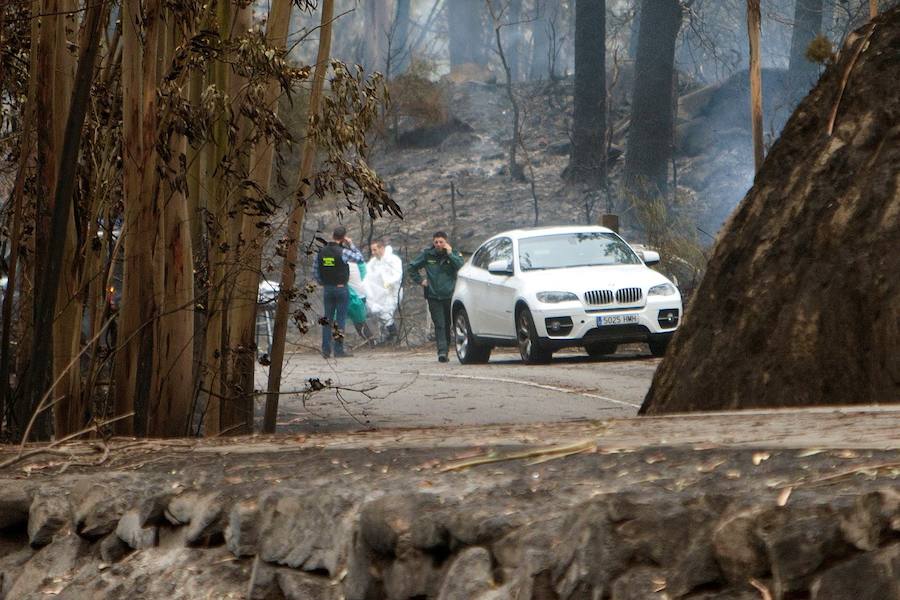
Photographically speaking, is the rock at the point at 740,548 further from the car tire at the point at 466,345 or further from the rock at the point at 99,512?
the car tire at the point at 466,345

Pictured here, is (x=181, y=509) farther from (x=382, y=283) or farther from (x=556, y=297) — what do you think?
(x=382, y=283)

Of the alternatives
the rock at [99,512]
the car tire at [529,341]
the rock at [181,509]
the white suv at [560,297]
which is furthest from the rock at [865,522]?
the car tire at [529,341]

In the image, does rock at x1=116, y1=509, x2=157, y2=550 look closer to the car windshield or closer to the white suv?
the white suv

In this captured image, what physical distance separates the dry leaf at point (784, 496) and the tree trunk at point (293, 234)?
556cm

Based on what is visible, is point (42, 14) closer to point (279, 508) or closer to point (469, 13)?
point (279, 508)

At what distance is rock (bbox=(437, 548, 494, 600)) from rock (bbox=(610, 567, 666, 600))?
0.51 meters

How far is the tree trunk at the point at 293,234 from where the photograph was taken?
9.15 meters

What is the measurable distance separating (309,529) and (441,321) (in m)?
18.2

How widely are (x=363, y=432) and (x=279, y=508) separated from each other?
2.43m

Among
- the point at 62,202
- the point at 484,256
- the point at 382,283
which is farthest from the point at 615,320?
the point at 62,202

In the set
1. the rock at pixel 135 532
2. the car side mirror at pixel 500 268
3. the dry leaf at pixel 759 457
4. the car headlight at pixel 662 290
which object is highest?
the car side mirror at pixel 500 268

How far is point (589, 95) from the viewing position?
4000 centimetres

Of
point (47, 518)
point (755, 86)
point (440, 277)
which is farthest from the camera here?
point (440, 277)

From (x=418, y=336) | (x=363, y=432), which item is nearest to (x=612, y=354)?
(x=418, y=336)
